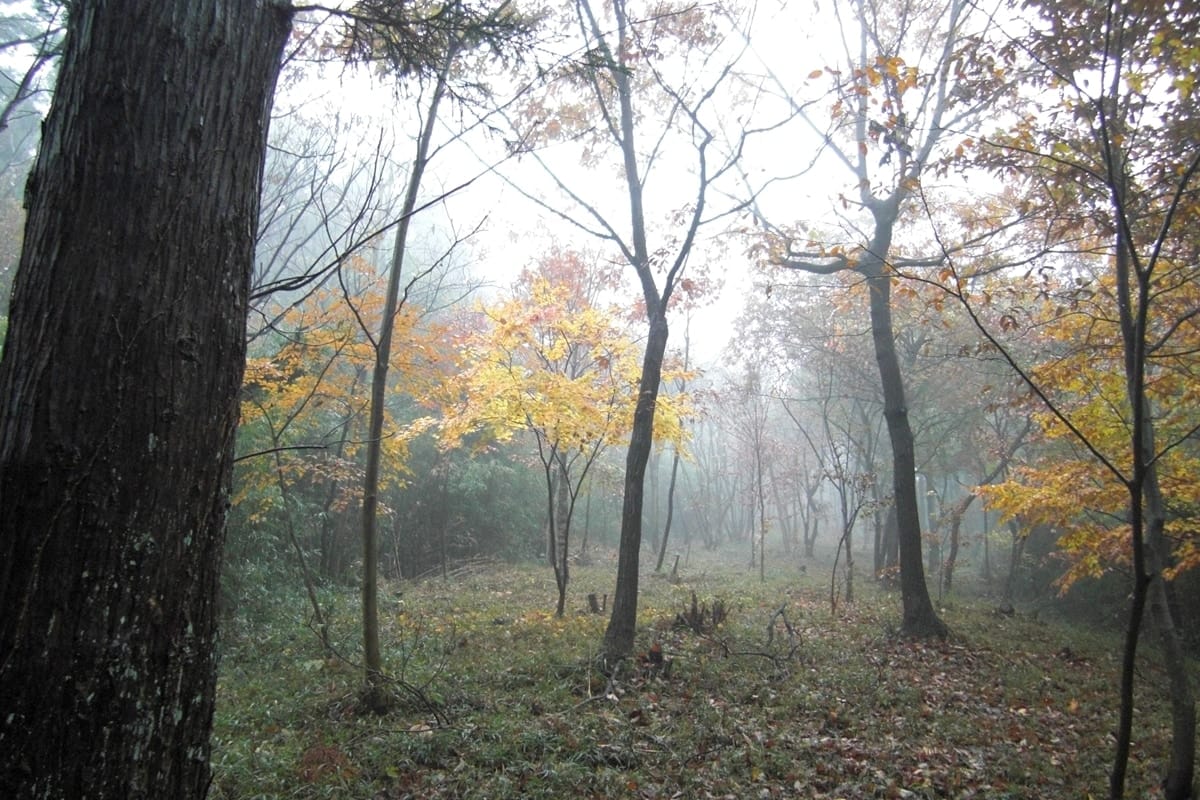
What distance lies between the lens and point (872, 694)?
22.0 feet

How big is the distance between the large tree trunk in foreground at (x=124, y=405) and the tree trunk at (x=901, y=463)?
370 inches

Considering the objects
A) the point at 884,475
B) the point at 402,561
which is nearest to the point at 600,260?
the point at 402,561

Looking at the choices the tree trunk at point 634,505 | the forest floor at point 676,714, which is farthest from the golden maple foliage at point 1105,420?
the tree trunk at point 634,505

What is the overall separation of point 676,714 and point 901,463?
6345 mm

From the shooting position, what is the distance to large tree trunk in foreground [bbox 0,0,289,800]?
136 centimetres

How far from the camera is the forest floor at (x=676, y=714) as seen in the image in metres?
4.60

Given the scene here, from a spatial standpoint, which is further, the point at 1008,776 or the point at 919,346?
the point at 919,346

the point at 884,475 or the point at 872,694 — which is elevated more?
the point at 884,475

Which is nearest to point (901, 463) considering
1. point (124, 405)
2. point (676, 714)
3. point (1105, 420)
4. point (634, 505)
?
point (1105, 420)

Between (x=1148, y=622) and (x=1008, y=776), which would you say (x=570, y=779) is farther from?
(x=1148, y=622)

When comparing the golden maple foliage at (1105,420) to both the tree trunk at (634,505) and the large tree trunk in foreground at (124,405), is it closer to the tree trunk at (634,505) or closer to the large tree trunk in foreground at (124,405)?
the tree trunk at (634,505)

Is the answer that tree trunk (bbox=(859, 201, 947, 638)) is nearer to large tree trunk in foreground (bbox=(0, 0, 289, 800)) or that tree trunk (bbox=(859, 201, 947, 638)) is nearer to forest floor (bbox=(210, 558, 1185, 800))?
forest floor (bbox=(210, 558, 1185, 800))

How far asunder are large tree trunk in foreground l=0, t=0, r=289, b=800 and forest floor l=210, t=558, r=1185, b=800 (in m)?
3.43

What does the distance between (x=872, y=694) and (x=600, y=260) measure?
16.3 metres
